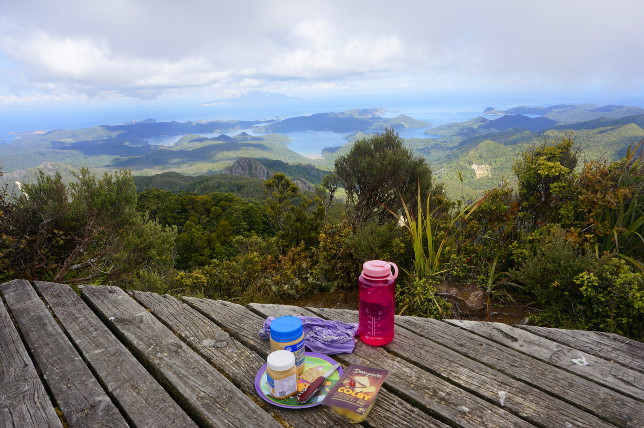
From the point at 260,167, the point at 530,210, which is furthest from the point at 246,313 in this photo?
the point at 260,167

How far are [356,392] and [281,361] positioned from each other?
11.6 inches

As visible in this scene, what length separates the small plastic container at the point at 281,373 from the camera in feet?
4.09

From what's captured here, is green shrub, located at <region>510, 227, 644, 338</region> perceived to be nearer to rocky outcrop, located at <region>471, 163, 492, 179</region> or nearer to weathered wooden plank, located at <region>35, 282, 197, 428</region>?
weathered wooden plank, located at <region>35, 282, 197, 428</region>

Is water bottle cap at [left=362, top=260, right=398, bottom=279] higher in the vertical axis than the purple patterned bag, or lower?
higher

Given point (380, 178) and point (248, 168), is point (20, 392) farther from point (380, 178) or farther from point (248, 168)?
point (248, 168)

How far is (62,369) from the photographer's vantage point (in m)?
1.44

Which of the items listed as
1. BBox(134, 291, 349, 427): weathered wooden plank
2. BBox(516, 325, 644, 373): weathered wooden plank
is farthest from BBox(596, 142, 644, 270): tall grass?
BBox(134, 291, 349, 427): weathered wooden plank

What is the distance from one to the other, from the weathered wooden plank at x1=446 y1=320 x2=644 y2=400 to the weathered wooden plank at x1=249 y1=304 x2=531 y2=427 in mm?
519

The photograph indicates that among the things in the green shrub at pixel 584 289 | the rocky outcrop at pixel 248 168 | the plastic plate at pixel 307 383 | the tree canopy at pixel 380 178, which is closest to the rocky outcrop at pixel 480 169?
the rocky outcrop at pixel 248 168

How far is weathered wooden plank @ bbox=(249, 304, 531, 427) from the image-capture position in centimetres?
122

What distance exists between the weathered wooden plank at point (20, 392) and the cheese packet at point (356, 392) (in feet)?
2.97

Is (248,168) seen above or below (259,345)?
below

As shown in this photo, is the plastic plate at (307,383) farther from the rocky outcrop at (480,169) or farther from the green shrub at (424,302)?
the rocky outcrop at (480,169)

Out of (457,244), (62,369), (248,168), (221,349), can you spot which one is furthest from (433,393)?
(248,168)
